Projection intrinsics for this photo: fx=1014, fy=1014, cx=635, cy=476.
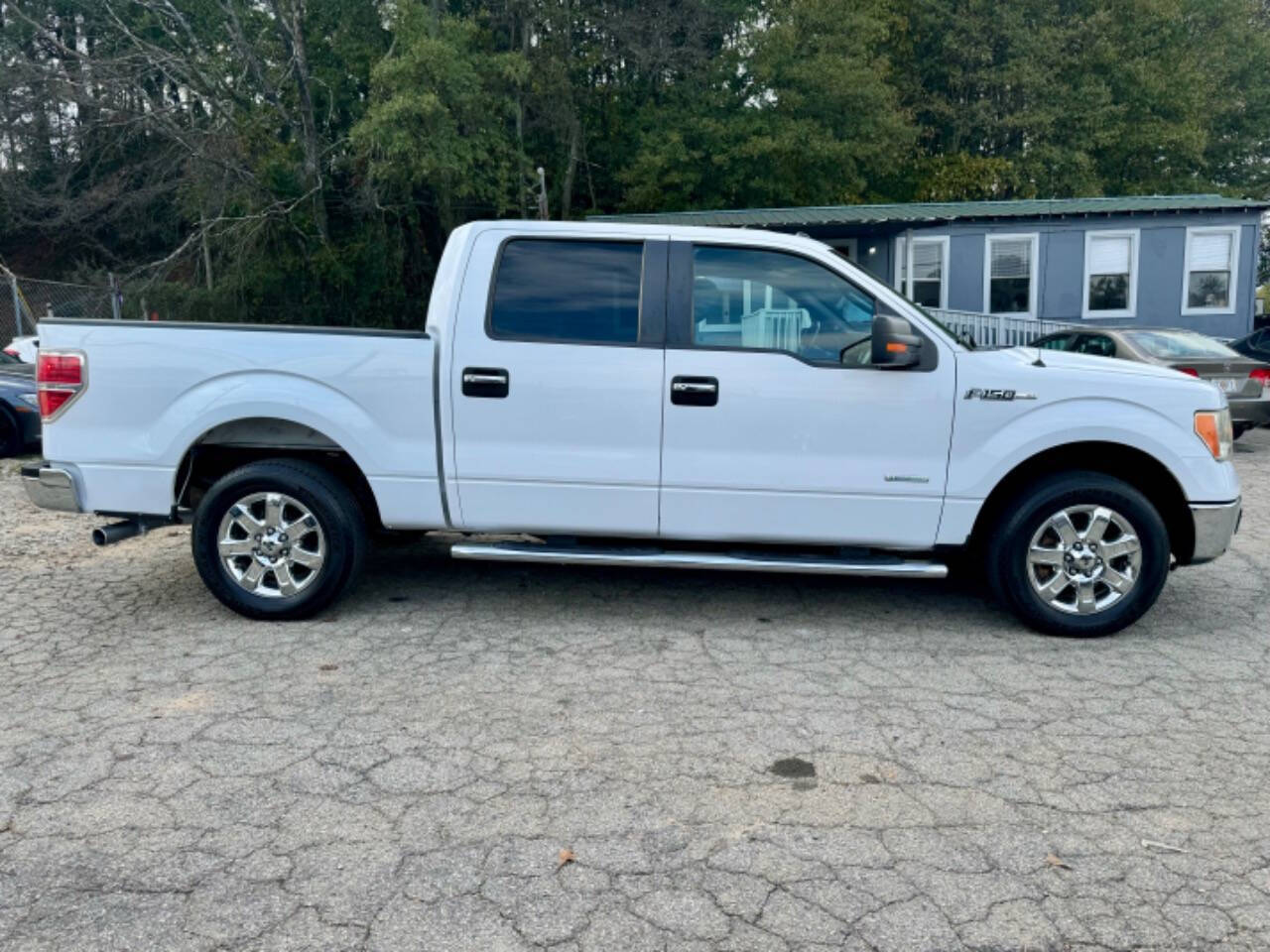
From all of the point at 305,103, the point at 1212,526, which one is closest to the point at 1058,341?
the point at 1212,526

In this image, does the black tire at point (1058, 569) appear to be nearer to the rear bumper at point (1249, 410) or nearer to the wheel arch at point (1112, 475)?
the wheel arch at point (1112, 475)

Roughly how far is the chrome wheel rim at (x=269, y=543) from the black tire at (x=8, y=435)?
8010 millimetres

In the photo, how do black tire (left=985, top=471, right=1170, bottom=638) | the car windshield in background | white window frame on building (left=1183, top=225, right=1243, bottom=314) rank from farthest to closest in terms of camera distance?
white window frame on building (left=1183, top=225, right=1243, bottom=314)
the car windshield in background
black tire (left=985, top=471, right=1170, bottom=638)

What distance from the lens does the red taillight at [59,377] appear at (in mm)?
5070

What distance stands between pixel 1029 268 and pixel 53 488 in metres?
18.9

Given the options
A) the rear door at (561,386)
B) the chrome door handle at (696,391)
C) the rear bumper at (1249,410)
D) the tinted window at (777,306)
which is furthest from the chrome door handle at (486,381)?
the rear bumper at (1249,410)

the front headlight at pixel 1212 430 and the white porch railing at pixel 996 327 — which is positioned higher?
the white porch railing at pixel 996 327

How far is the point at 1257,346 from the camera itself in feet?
44.0

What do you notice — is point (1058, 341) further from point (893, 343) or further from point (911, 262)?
point (893, 343)

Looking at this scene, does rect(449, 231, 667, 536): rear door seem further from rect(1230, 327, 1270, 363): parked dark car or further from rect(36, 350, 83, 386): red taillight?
rect(1230, 327, 1270, 363): parked dark car

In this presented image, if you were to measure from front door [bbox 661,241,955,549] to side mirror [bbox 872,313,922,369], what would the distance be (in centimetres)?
12

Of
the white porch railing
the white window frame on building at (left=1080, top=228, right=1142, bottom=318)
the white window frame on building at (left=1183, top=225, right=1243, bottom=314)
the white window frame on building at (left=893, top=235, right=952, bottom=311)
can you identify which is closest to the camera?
the white porch railing

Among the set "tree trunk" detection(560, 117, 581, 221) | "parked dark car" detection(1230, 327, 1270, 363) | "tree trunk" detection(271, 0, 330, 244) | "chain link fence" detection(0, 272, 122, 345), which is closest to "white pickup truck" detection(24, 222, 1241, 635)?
"parked dark car" detection(1230, 327, 1270, 363)

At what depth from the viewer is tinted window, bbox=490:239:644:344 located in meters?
5.11
